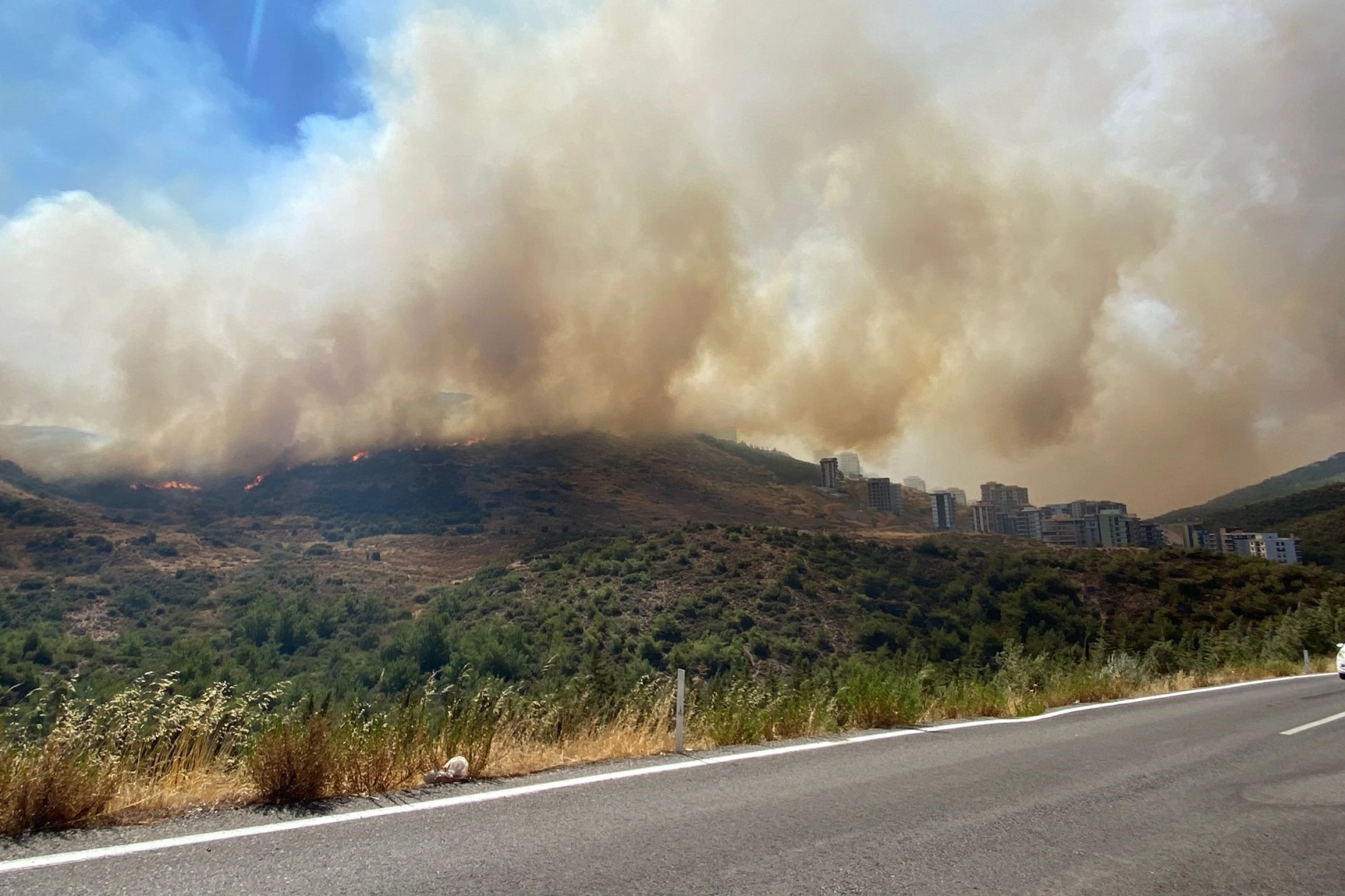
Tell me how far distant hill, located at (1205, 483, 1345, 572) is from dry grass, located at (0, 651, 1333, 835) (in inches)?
3432

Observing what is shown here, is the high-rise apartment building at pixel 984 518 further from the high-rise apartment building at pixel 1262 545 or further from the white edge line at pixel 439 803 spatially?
the white edge line at pixel 439 803

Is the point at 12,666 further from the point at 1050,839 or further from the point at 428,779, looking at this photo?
the point at 1050,839

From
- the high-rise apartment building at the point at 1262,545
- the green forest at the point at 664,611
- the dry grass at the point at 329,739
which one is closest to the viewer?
the dry grass at the point at 329,739

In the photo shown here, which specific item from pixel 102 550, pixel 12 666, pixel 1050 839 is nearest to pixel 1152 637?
pixel 1050 839

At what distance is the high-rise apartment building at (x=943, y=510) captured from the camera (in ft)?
392

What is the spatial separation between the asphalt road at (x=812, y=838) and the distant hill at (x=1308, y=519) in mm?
87475

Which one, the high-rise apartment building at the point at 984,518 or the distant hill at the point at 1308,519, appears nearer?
the distant hill at the point at 1308,519

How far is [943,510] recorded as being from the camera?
120 metres

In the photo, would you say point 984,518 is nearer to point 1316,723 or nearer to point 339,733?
point 1316,723

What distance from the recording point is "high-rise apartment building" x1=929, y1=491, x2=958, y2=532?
392 ft

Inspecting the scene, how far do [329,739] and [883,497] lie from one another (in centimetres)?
13547

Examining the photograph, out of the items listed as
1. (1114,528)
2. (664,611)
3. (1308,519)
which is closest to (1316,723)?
(664,611)

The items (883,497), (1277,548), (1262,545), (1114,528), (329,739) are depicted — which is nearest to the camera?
(329,739)

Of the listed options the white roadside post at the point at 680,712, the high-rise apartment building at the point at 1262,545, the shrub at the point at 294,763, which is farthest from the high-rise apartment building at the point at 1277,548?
the shrub at the point at 294,763
